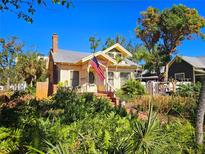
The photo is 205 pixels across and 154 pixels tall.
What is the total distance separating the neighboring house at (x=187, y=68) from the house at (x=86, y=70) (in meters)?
11.6

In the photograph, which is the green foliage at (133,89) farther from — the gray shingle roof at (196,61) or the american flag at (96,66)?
the gray shingle roof at (196,61)

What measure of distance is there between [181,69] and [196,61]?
108 inches

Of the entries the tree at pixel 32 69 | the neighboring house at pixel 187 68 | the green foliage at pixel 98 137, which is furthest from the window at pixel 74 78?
the green foliage at pixel 98 137

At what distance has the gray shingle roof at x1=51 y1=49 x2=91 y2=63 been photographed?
3109cm

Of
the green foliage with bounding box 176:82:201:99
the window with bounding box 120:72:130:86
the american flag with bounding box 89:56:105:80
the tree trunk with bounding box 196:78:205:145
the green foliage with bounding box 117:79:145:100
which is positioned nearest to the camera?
the tree trunk with bounding box 196:78:205:145

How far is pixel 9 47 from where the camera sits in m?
40.7

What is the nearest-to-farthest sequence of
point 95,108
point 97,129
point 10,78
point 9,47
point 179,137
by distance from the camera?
point 179,137 → point 97,129 → point 95,108 → point 9,47 → point 10,78

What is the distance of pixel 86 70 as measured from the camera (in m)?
30.8

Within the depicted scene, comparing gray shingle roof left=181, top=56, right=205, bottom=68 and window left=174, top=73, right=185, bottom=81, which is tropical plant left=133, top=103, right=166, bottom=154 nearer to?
gray shingle roof left=181, top=56, right=205, bottom=68

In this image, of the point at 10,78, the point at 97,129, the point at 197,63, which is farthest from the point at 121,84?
the point at 97,129

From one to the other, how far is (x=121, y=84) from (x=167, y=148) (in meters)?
27.6

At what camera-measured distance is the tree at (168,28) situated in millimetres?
40438

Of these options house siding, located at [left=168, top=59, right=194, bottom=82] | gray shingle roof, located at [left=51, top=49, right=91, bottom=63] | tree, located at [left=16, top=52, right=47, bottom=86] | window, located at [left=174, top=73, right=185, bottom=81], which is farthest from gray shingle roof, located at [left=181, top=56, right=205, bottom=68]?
tree, located at [left=16, top=52, right=47, bottom=86]

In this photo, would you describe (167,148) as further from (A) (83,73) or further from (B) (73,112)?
(A) (83,73)
